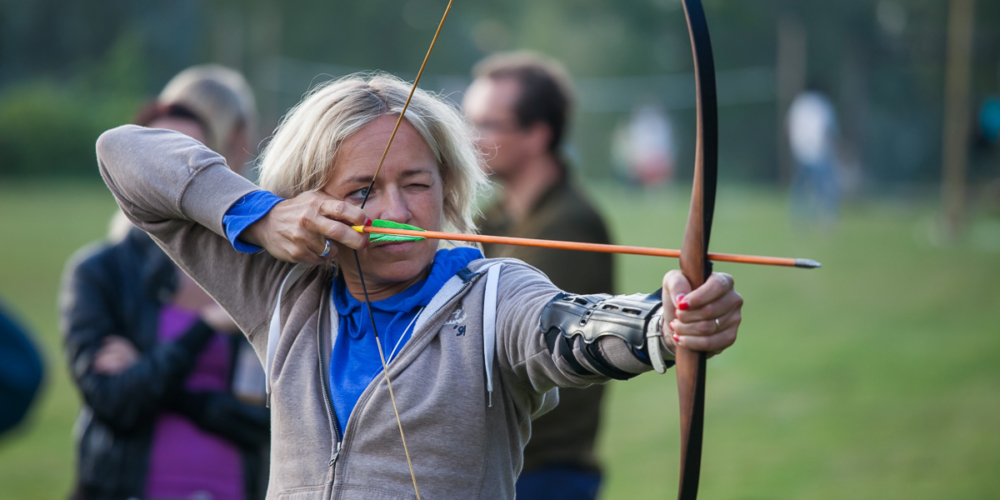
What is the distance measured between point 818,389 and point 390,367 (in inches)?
194

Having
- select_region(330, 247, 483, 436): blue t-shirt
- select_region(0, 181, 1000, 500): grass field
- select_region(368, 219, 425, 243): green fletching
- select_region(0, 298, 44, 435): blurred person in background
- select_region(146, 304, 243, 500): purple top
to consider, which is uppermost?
select_region(368, 219, 425, 243): green fletching

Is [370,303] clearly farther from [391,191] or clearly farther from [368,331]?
[391,191]

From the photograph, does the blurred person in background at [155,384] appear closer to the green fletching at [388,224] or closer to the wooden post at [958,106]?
the green fletching at [388,224]

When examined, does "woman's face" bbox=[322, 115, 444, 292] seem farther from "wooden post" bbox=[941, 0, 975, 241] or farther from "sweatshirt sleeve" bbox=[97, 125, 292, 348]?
"wooden post" bbox=[941, 0, 975, 241]

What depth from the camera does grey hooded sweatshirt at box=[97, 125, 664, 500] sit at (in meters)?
1.43

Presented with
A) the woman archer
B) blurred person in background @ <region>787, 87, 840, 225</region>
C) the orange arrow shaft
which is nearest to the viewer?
the orange arrow shaft

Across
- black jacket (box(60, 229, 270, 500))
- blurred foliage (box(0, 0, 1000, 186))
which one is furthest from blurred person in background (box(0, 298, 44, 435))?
blurred foliage (box(0, 0, 1000, 186))

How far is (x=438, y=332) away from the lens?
1.49 m

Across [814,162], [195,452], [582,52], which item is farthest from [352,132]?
[582,52]

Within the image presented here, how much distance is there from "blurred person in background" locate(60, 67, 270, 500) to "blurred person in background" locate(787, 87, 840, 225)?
41.6 feet

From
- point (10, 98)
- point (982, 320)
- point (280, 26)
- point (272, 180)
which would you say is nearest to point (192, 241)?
point (272, 180)

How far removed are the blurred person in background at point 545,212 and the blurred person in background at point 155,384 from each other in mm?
783

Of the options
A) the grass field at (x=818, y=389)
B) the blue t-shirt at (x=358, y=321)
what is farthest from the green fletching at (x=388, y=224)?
the grass field at (x=818, y=389)

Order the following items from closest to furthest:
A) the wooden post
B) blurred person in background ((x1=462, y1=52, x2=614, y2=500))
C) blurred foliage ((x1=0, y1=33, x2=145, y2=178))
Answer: blurred person in background ((x1=462, y1=52, x2=614, y2=500)) → the wooden post → blurred foliage ((x1=0, y1=33, x2=145, y2=178))
